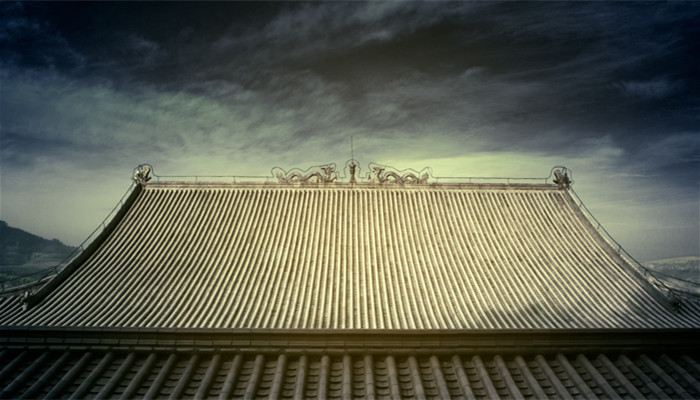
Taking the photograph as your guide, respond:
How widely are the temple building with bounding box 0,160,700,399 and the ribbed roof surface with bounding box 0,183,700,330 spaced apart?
6 cm

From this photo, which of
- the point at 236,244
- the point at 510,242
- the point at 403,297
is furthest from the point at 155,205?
the point at 510,242

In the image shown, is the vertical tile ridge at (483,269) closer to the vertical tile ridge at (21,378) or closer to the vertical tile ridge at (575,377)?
the vertical tile ridge at (575,377)

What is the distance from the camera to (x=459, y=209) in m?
15.9

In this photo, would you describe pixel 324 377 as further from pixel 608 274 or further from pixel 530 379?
pixel 608 274

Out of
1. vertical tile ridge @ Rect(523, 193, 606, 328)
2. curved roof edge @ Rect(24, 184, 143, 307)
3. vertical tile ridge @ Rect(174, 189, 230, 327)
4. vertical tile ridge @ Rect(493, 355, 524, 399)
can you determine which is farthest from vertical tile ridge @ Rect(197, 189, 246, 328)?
vertical tile ridge @ Rect(523, 193, 606, 328)

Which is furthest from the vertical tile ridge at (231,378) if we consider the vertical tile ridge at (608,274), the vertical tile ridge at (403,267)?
the vertical tile ridge at (608,274)

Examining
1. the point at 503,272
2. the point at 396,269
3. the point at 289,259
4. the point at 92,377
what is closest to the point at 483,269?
the point at 503,272

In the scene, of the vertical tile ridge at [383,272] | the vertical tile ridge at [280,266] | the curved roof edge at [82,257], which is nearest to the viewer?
the vertical tile ridge at [383,272]

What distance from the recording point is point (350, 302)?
439 inches

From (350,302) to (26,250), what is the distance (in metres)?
123

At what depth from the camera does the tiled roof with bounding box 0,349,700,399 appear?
745 centimetres

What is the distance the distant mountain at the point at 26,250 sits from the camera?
9291cm

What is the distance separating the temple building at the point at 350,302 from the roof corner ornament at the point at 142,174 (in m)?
0.06

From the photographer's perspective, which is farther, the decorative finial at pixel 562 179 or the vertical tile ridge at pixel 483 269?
the decorative finial at pixel 562 179
